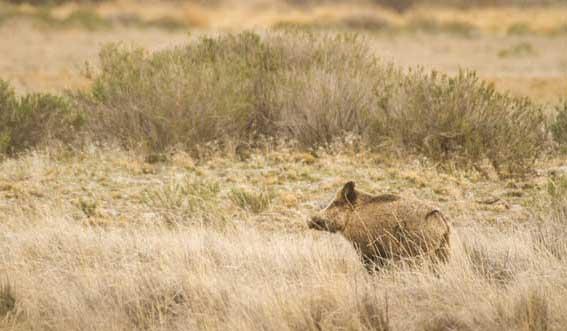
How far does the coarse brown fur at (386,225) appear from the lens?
6.15 metres

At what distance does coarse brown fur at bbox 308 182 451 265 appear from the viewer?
6148 mm

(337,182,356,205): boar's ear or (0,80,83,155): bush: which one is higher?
(337,182,356,205): boar's ear

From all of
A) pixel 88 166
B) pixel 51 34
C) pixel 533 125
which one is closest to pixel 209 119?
pixel 88 166

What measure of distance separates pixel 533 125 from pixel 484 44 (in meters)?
28.3

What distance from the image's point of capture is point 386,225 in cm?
623

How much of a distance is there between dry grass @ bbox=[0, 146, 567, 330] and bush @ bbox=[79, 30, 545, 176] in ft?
6.12

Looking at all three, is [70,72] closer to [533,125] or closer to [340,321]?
[533,125]

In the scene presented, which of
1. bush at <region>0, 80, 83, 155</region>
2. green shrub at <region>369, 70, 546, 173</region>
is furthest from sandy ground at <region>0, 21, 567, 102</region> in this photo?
green shrub at <region>369, 70, 546, 173</region>

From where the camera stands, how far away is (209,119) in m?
12.4

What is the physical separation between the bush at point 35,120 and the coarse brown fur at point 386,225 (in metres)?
7.25

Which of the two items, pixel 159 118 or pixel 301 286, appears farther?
pixel 159 118

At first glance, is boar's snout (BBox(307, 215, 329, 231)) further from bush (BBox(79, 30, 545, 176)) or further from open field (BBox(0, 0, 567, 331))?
bush (BBox(79, 30, 545, 176))

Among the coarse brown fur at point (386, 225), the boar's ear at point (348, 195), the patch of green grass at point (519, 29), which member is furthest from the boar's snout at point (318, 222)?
the patch of green grass at point (519, 29)

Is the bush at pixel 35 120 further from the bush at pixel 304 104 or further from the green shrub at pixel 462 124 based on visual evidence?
the green shrub at pixel 462 124
